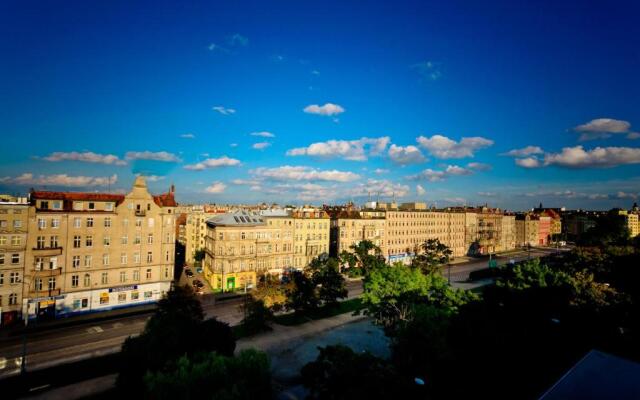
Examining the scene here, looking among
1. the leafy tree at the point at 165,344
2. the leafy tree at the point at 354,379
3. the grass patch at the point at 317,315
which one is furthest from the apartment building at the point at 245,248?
the leafy tree at the point at 354,379

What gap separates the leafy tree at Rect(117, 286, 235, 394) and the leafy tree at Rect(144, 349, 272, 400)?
3964 millimetres

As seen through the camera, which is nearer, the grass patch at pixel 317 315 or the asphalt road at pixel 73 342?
the asphalt road at pixel 73 342

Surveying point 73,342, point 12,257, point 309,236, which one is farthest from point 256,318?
point 309,236

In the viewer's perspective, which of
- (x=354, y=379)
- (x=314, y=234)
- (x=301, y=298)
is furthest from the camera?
(x=314, y=234)

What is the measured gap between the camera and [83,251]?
55.7 meters

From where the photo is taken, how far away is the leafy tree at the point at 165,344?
25.7 m

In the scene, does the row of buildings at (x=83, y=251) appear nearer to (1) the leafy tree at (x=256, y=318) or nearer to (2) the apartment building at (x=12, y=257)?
→ (2) the apartment building at (x=12, y=257)

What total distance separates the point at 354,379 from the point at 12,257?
178ft

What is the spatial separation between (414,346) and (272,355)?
2057cm

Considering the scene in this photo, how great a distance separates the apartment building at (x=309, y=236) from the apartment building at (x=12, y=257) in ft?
161

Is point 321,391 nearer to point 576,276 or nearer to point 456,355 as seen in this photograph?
point 456,355

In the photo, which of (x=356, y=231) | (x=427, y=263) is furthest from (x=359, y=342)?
(x=356, y=231)

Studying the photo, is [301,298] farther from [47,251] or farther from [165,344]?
[47,251]

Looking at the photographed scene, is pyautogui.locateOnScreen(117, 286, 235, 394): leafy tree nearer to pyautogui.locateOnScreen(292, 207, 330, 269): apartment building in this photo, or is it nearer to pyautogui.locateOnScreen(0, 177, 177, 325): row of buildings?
pyautogui.locateOnScreen(0, 177, 177, 325): row of buildings
